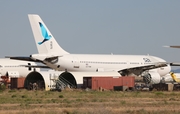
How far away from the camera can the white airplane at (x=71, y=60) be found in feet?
257

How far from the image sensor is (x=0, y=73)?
99312 millimetres

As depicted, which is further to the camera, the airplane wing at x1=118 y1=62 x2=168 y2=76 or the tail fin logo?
the airplane wing at x1=118 y1=62 x2=168 y2=76

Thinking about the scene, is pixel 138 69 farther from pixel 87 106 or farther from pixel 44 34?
pixel 87 106

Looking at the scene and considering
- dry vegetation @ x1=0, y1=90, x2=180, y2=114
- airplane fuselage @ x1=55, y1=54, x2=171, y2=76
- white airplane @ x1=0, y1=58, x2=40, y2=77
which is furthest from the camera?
white airplane @ x1=0, y1=58, x2=40, y2=77

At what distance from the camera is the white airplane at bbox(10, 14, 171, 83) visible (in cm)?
7819

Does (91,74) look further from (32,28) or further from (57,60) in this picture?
(32,28)

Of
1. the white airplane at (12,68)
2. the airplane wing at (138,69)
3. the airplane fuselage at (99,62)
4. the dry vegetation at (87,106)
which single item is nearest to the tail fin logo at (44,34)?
the airplane fuselage at (99,62)

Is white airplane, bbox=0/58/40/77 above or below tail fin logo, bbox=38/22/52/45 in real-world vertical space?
below

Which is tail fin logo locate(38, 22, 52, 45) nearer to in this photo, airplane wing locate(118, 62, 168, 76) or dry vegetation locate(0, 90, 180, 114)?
airplane wing locate(118, 62, 168, 76)

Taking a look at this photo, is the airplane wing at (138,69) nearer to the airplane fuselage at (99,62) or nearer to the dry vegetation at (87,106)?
the airplane fuselage at (99,62)

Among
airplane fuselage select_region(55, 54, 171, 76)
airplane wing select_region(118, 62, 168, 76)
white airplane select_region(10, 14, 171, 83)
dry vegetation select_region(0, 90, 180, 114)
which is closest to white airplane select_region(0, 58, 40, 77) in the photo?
white airplane select_region(10, 14, 171, 83)

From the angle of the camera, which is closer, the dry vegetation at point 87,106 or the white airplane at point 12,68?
the dry vegetation at point 87,106

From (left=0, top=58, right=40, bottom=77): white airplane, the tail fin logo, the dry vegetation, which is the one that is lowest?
the dry vegetation

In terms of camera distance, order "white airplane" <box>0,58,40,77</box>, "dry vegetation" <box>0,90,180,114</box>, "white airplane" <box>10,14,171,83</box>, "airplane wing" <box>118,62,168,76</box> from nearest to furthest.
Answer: "dry vegetation" <box>0,90,180,114</box>
"white airplane" <box>10,14,171,83</box>
"airplane wing" <box>118,62,168,76</box>
"white airplane" <box>0,58,40,77</box>
